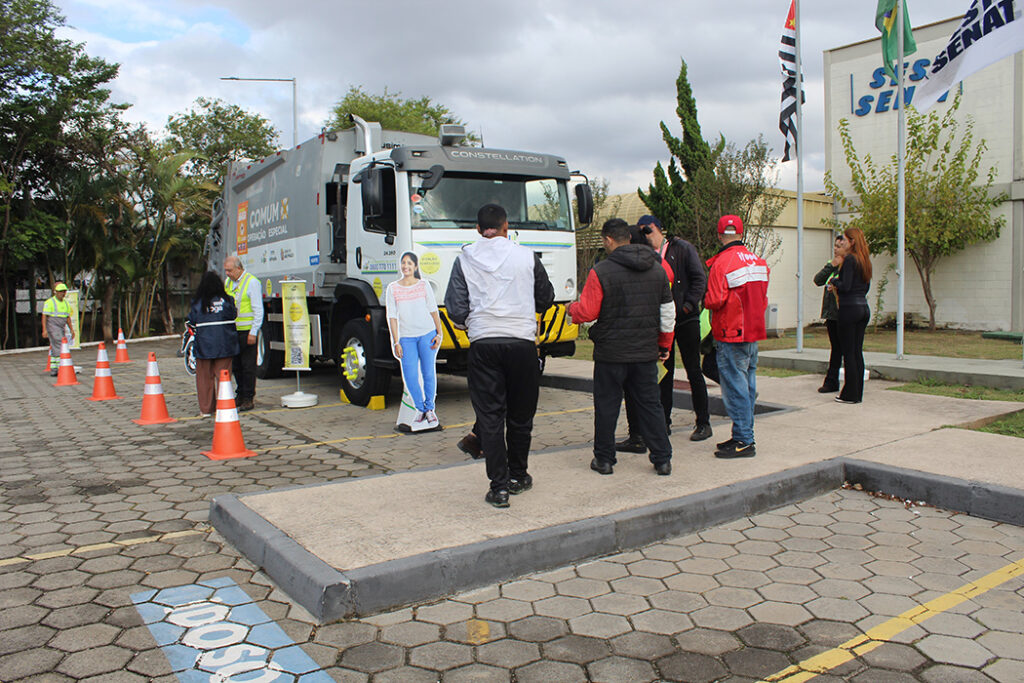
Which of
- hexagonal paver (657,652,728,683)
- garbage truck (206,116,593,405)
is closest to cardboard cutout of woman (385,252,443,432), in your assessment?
garbage truck (206,116,593,405)

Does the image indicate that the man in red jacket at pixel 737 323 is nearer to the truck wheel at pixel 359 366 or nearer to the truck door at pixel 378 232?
the truck door at pixel 378 232

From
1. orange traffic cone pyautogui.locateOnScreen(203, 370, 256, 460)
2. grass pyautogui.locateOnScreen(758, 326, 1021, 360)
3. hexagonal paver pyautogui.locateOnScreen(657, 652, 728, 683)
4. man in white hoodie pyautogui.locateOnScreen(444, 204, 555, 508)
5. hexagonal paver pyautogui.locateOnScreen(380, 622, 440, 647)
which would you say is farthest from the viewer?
grass pyautogui.locateOnScreen(758, 326, 1021, 360)

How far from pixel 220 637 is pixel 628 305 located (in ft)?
10.5

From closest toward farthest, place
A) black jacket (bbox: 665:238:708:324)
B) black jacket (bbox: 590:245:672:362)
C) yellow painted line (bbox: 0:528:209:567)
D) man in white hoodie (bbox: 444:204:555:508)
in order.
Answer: yellow painted line (bbox: 0:528:209:567)
man in white hoodie (bbox: 444:204:555:508)
black jacket (bbox: 590:245:672:362)
black jacket (bbox: 665:238:708:324)

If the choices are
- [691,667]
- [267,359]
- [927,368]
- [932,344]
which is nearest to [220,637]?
[691,667]

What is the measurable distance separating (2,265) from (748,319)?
21.4 meters

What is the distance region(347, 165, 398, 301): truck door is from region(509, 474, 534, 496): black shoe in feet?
13.8

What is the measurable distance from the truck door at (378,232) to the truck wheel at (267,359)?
12.5 feet

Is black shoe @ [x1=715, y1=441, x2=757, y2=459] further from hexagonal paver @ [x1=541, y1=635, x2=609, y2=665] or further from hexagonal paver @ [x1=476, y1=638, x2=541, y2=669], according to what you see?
hexagonal paver @ [x1=476, y1=638, x2=541, y2=669]

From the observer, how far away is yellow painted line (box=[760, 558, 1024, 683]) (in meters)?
2.93

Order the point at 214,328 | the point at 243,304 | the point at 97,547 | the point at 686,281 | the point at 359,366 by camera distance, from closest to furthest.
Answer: the point at 97,547
the point at 686,281
the point at 214,328
the point at 243,304
the point at 359,366

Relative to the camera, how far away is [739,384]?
5.74 metres

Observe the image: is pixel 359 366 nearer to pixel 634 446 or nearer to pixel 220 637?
pixel 634 446

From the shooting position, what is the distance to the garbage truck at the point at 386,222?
8.41m
